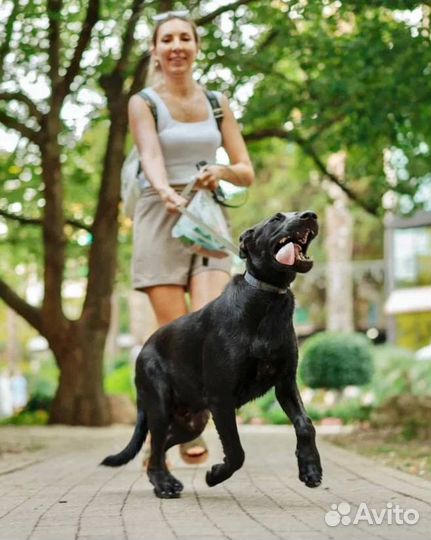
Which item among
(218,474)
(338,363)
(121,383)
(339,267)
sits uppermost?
(339,267)

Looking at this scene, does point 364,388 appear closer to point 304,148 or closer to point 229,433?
point 304,148

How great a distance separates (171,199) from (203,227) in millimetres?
317

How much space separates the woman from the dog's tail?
3.86 feet

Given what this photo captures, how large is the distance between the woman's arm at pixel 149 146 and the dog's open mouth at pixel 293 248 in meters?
1.81

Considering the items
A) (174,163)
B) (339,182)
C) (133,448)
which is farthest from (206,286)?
(339,182)

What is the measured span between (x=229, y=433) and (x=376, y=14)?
27.8 feet

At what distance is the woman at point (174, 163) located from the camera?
25.6 feet

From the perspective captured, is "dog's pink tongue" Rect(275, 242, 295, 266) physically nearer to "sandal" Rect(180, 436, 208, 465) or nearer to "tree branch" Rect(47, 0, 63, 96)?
"sandal" Rect(180, 436, 208, 465)

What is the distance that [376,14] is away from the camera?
13.4 m

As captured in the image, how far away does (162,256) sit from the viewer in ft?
26.1

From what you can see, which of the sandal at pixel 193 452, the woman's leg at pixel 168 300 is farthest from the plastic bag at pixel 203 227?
the sandal at pixel 193 452

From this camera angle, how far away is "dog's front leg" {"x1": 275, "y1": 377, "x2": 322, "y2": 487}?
576 centimetres

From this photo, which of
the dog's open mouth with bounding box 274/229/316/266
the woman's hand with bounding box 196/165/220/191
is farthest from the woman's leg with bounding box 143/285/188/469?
the dog's open mouth with bounding box 274/229/316/266

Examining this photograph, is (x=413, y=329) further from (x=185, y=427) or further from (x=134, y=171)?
(x=185, y=427)
